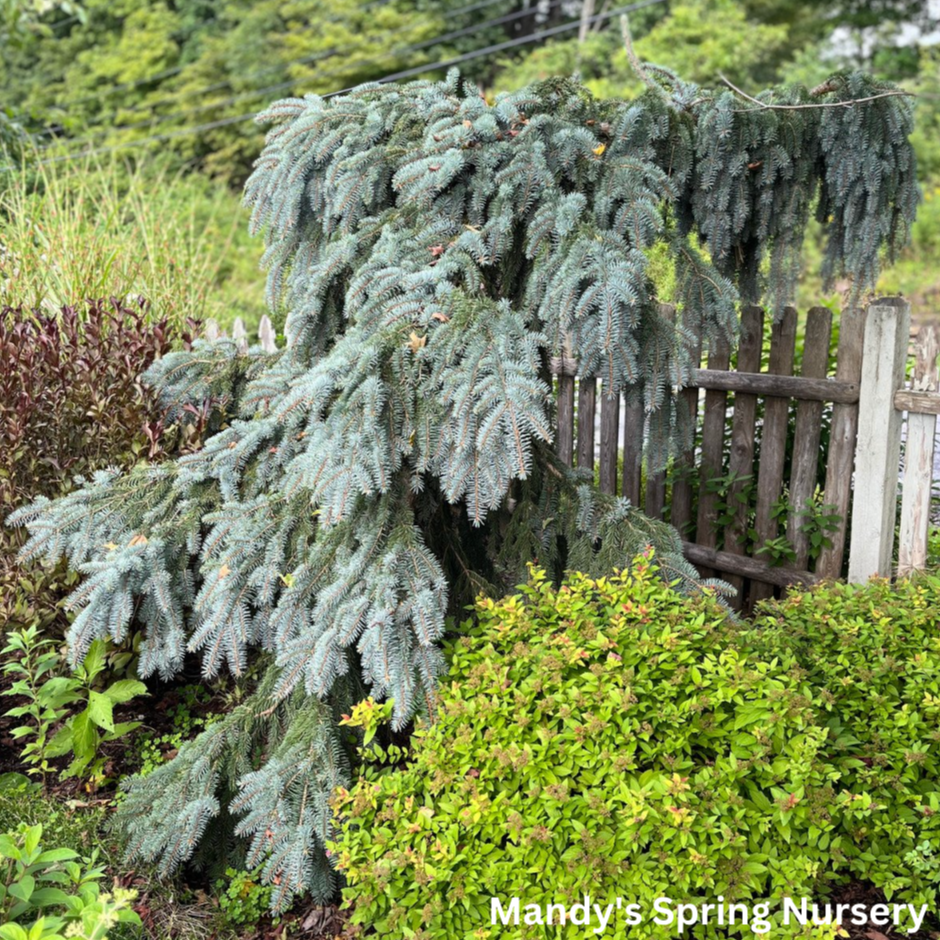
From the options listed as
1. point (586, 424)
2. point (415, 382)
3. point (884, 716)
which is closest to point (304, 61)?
point (586, 424)

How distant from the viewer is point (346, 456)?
227cm

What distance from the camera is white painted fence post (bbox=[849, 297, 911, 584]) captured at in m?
3.47

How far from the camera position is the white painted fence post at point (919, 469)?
11.5 feet

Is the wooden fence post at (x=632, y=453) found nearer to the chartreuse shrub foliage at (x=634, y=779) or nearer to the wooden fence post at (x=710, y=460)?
the wooden fence post at (x=710, y=460)

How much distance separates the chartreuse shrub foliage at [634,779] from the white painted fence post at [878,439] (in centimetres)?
126

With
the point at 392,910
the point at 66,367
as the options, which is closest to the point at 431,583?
the point at 392,910

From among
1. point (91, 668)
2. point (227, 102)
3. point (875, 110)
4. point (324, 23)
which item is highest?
point (324, 23)

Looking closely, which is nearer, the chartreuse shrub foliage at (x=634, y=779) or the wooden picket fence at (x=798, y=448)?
the chartreuse shrub foliage at (x=634, y=779)

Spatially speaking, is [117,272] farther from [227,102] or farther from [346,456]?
[227,102]

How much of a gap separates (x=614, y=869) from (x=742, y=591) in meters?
→ 2.55

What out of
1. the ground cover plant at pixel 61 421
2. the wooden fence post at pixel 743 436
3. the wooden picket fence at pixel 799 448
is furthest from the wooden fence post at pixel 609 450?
the ground cover plant at pixel 61 421

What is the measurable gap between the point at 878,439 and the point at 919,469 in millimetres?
215

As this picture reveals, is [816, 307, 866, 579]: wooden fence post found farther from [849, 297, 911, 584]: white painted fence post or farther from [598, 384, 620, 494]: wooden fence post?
[598, 384, 620, 494]: wooden fence post

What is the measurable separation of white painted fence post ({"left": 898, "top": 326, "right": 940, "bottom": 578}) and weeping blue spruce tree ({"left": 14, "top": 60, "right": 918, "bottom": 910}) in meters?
0.46
